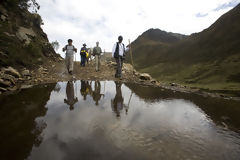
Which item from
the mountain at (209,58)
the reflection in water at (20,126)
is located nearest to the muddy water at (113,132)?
the reflection in water at (20,126)

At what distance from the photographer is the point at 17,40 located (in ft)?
41.5

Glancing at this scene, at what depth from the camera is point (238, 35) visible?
1449 inches

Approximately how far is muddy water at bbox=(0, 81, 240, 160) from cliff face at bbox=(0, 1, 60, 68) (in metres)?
5.76

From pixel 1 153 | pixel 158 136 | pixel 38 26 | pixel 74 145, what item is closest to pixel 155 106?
pixel 158 136

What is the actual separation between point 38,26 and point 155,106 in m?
22.6

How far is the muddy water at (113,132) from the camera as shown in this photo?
215 cm

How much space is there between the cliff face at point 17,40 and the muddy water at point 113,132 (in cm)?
576

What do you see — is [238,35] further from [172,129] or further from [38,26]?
[172,129]

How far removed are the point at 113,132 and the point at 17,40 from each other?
13291mm

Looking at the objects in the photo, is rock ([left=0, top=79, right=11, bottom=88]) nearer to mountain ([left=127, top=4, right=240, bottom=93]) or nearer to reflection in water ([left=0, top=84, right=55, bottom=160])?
reflection in water ([left=0, top=84, right=55, bottom=160])

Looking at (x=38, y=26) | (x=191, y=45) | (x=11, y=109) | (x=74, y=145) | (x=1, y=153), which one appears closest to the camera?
(x=1, y=153)

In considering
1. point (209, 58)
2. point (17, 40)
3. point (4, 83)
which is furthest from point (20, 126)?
point (209, 58)

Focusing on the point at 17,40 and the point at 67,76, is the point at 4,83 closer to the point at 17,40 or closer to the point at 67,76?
the point at 67,76

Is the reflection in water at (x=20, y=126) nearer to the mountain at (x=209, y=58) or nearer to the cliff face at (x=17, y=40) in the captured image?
the cliff face at (x=17, y=40)
